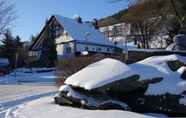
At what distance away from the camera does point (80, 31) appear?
195ft

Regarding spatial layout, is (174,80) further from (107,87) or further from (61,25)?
(61,25)

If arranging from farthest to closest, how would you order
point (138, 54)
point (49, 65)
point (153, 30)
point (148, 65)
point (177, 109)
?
point (49, 65) < point (153, 30) < point (138, 54) < point (148, 65) < point (177, 109)

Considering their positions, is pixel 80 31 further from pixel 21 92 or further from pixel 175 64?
pixel 175 64

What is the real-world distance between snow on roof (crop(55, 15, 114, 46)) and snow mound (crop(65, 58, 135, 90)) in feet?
142

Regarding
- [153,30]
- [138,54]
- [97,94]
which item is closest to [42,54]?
[153,30]

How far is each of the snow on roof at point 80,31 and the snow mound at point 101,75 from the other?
43423mm

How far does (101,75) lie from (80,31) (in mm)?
47704

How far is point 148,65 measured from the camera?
1297 cm

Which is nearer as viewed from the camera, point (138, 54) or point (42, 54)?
point (138, 54)

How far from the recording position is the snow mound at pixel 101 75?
1177 cm

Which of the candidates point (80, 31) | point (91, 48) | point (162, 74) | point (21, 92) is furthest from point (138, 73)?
point (91, 48)

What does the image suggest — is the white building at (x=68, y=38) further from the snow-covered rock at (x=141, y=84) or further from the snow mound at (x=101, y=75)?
the snow-covered rock at (x=141, y=84)

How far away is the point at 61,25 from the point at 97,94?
46347 mm

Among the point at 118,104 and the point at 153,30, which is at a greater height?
the point at 153,30
